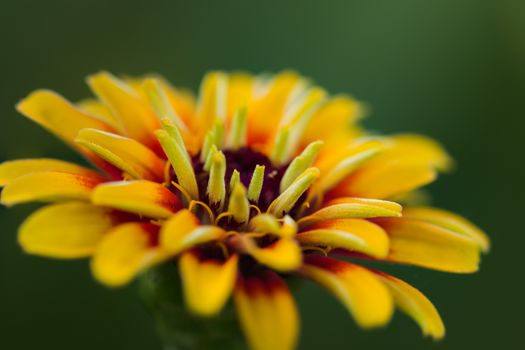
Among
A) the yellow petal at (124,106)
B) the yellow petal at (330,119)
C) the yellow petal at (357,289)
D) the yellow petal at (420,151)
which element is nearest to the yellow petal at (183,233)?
the yellow petal at (357,289)

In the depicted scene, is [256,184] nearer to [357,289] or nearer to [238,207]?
[238,207]

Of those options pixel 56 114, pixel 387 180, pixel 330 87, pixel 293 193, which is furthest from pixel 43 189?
pixel 330 87

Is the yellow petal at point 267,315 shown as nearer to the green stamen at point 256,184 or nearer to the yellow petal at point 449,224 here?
the green stamen at point 256,184

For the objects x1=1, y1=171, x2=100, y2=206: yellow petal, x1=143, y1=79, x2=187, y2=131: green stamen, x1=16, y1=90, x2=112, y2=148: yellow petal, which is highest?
x1=143, y1=79, x2=187, y2=131: green stamen

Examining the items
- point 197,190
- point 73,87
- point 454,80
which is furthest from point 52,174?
point 454,80

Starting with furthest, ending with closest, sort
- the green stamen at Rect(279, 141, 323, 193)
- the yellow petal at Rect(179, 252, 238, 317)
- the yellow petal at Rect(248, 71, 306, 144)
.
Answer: the yellow petal at Rect(248, 71, 306, 144) → the green stamen at Rect(279, 141, 323, 193) → the yellow petal at Rect(179, 252, 238, 317)

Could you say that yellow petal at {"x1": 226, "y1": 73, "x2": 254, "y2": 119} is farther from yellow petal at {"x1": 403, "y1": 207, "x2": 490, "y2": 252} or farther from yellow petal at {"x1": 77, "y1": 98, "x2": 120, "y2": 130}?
yellow petal at {"x1": 403, "y1": 207, "x2": 490, "y2": 252}

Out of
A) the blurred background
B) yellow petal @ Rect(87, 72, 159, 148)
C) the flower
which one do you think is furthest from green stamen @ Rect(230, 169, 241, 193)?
the blurred background

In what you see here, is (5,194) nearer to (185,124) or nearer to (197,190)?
(197,190)
